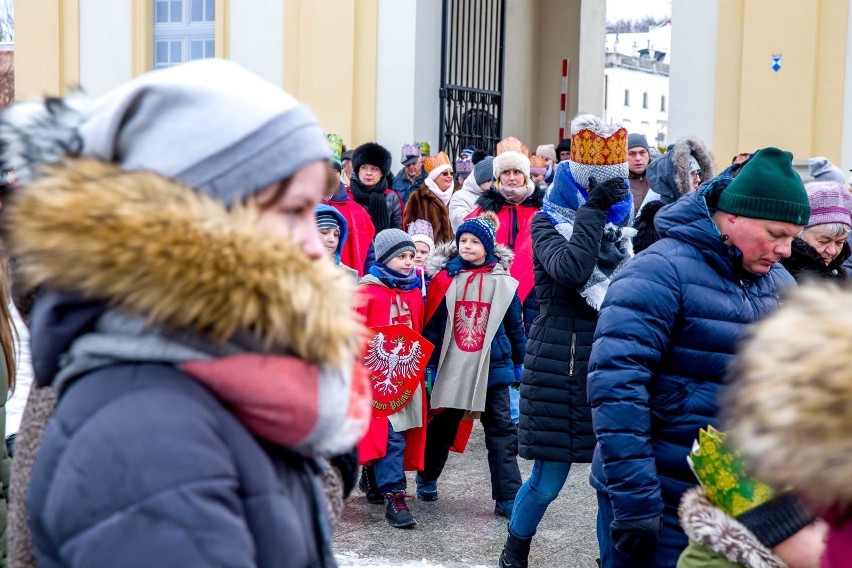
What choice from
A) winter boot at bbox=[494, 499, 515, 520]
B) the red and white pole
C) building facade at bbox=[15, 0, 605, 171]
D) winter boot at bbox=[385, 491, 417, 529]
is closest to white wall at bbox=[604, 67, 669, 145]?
building facade at bbox=[15, 0, 605, 171]

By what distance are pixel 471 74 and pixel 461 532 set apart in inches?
440

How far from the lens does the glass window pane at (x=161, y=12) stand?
→ 1670 centimetres

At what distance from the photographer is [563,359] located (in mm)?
5156

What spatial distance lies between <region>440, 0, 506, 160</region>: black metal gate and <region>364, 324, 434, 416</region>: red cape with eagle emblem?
9.22 m

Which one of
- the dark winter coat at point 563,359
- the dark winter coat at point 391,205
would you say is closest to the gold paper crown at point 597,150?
the dark winter coat at point 563,359

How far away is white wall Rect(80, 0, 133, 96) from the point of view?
16.6m

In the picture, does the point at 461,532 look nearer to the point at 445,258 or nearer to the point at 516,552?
the point at 516,552

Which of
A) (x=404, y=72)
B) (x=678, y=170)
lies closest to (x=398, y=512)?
(x=678, y=170)

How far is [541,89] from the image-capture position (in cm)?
1930

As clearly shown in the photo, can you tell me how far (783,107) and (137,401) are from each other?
1213 cm

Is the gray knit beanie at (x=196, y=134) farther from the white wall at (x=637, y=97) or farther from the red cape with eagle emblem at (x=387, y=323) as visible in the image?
the white wall at (x=637, y=97)

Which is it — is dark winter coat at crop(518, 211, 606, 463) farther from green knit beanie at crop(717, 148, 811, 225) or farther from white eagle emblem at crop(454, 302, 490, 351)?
green knit beanie at crop(717, 148, 811, 225)

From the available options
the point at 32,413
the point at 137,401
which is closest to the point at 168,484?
the point at 137,401

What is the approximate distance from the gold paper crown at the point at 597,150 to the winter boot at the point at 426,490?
7.13 feet
